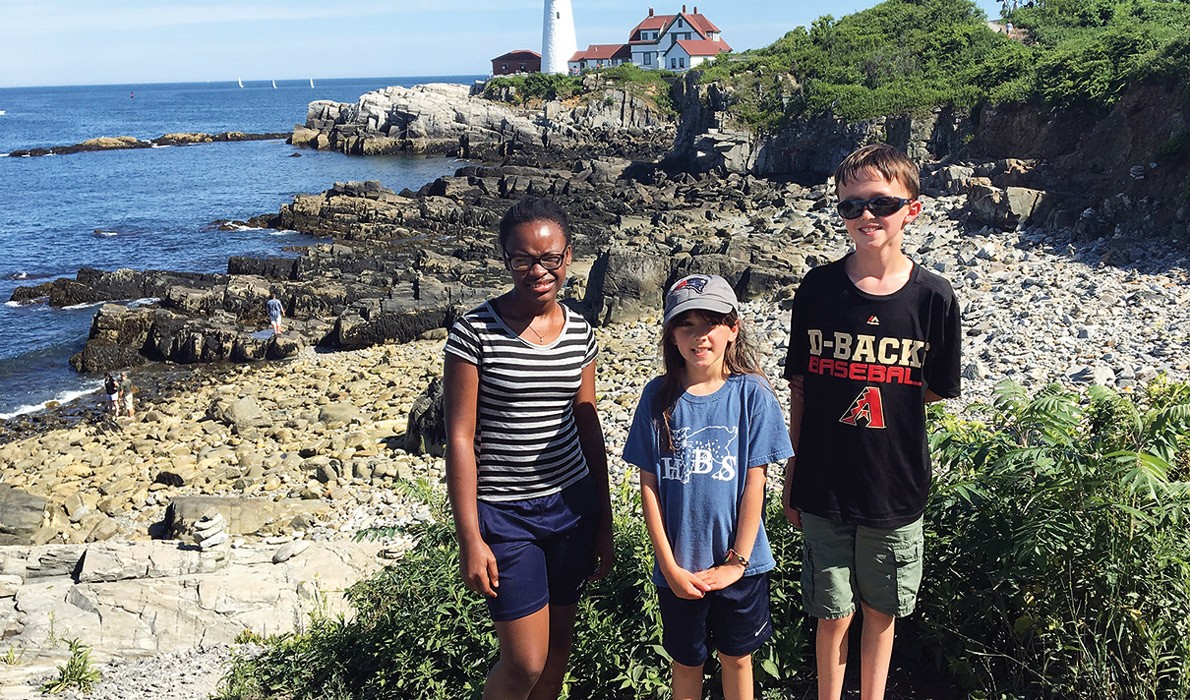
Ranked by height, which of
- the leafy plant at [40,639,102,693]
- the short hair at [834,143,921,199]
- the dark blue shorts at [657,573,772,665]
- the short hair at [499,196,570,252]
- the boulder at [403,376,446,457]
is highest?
the short hair at [834,143,921,199]

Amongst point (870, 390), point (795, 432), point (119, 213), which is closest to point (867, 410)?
point (870, 390)

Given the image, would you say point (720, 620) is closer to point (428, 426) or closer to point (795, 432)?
point (795, 432)

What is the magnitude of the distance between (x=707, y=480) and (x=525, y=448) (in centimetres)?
67

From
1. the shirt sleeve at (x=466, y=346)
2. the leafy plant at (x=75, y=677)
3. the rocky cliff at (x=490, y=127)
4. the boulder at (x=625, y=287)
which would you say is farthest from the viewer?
the rocky cliff at (x=490, y=127)

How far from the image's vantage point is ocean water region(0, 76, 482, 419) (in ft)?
68.4

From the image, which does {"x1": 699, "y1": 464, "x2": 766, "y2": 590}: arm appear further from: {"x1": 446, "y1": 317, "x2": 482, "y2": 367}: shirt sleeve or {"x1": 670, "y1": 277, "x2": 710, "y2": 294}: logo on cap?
{"x1": 446, "y1": 317, "x2": 482, "y2": 367}: shirt sleeve

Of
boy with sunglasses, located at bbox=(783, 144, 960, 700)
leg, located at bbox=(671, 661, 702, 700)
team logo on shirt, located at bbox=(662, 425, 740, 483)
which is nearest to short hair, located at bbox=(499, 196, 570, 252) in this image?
team logo on shirt, located at bbox=(662, 425, 740, 483)

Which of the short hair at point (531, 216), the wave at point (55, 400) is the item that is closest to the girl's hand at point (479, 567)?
the short hair at point (531, 216)

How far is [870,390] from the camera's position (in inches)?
134

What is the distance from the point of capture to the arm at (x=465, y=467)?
3.25m

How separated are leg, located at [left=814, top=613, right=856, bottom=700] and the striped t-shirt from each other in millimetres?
1201

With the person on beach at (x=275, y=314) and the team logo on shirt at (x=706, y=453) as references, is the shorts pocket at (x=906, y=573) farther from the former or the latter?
the person on beach at (x=275, y=314)

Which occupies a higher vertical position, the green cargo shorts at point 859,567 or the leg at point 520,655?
the green cargo shorts at point 859,567

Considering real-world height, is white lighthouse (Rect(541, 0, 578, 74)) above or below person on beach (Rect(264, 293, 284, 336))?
above
